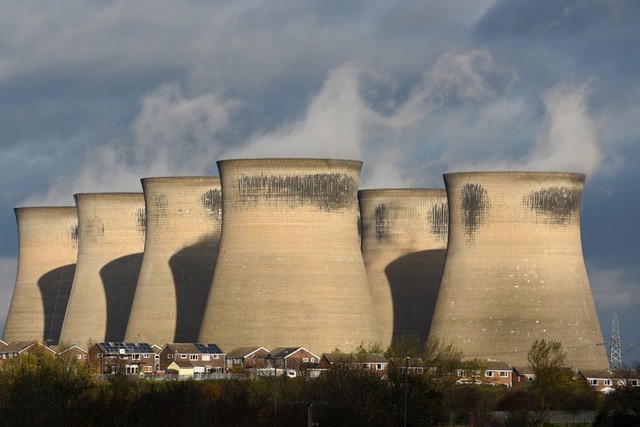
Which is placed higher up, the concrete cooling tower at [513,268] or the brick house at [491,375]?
the concrete cooling tower at [513,268]

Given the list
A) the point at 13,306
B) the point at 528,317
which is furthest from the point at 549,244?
the point at 13,306

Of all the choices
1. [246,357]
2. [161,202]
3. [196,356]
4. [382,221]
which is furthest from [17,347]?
[382,221]

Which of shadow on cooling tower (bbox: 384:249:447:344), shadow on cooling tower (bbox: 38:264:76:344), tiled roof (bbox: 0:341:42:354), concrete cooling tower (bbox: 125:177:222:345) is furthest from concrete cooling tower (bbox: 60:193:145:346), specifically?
shadow on cooling tower (bbox: 384:249:447:344)

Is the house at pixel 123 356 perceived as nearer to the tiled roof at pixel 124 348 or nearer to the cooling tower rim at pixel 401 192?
the tiled roof at pixel 124 348

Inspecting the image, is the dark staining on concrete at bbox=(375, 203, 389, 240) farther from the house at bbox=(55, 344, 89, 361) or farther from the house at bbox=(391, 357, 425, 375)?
Answer: the house at bbox=(391, 357, 425, 375)

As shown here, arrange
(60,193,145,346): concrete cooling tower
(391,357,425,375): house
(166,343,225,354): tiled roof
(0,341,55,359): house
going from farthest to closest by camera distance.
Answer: (60,193,145,346): concrete cooling tower
(0,341,55,359): house
(166,343,225,354): tiled roof
(391,357,425,375): house

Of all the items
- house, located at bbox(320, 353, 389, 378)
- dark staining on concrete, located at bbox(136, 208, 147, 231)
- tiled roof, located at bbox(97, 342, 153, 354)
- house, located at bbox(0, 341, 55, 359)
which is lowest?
house, located at bbox(320, 353, 389, 378)

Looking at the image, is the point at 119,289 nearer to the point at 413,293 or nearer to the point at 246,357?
→ the point at 413,293

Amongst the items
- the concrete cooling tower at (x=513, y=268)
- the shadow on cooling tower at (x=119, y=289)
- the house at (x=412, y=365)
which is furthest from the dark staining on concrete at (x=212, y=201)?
the house at (x=412, y=365)
